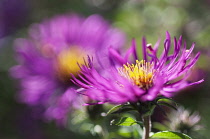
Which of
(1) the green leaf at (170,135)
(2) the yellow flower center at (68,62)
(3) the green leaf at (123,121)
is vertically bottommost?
(1) the green leaf at (170,135)

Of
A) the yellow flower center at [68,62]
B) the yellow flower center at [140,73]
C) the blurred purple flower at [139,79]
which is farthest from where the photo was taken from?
the yellow flower center at [68,62]

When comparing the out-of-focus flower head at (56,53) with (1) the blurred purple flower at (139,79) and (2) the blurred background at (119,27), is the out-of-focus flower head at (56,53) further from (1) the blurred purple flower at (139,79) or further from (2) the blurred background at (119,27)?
(1) the blurred purple flower at (139,79)

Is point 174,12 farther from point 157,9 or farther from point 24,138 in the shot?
point 24,138

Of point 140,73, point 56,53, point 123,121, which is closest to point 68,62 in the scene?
point 56,53

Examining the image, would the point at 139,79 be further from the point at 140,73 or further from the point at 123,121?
the point at 123,121

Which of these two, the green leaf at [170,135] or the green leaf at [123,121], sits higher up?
the green leaf at [123,121]

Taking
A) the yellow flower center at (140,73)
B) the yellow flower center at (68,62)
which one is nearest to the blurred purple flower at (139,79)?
the yellow flower center at (140,73)
